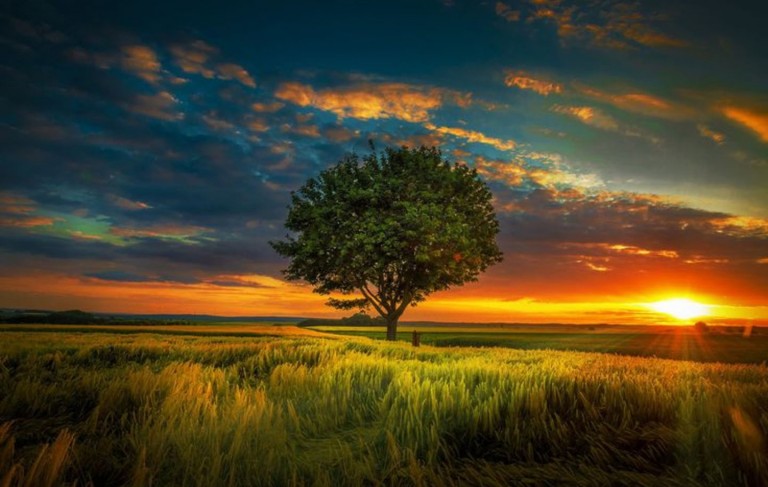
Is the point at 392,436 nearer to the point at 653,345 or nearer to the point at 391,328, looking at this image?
the point at 391,328

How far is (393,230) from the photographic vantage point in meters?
26.4

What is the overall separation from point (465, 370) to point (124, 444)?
497 cm

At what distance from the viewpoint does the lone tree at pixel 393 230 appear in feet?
86.9

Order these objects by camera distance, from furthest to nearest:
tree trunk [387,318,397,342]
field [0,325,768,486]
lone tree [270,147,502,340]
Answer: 1. tree trunk [387,318,397,342]
2. lone tree [270,147,502,340]
3. field [0,325,768,486]

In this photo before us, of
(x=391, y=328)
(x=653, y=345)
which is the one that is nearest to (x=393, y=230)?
(x=391, y=328)

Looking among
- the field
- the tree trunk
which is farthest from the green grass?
the field

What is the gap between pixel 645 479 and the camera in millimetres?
2490

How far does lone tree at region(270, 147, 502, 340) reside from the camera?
26.5 m

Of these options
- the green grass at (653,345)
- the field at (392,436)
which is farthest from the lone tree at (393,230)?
the field at (392,436)

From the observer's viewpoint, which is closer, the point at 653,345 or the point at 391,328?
the point at 391,328

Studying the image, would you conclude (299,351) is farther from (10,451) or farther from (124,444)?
(10,451)

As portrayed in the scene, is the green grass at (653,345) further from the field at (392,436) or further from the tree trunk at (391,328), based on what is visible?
the field at (392,436)

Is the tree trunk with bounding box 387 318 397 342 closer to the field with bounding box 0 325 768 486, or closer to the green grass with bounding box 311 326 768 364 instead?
the green grass with bounding box 311 326 768 364

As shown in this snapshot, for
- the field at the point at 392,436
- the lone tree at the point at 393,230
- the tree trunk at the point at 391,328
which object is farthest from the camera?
the tree trunk at the point at 391,328
